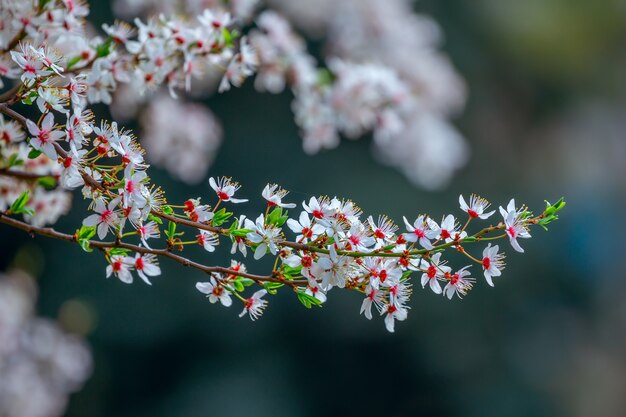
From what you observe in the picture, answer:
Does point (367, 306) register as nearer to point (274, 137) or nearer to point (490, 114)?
point (274, 137)

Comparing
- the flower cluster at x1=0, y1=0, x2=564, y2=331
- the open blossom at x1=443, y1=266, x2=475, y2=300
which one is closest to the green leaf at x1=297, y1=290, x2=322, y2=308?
the flower cluster at x1=0, y1=0, x2=564, y2=331

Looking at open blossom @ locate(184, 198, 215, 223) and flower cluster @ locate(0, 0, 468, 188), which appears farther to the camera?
flower cluster @ locate(0, 0, 468, 188)

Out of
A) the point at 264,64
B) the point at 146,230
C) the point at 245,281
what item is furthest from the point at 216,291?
the point at 264,64

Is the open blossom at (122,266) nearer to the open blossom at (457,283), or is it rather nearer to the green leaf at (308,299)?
the green leaf at (308,299)

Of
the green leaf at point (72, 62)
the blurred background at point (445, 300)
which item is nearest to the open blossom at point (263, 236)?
the green leaf at point (72, 62)

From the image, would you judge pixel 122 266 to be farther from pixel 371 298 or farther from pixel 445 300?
pixel 445 300

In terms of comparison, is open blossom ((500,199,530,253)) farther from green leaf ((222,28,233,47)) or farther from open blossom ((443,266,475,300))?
green leaf ((222,28,233,47))
